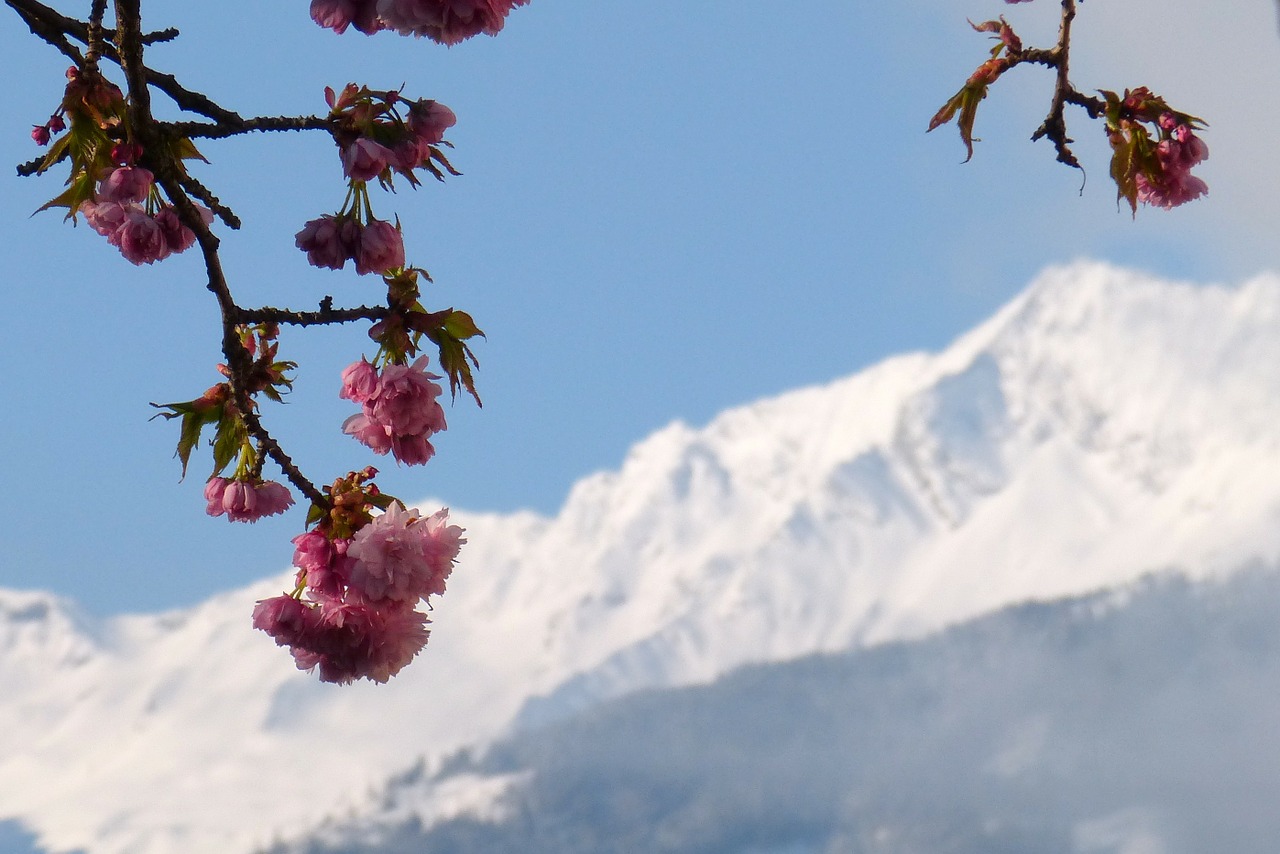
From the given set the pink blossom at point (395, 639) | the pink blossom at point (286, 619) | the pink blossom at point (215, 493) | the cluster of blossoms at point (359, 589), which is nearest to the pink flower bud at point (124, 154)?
the pink blossom at point (215, 493)

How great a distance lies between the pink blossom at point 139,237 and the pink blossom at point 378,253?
422 millimetres

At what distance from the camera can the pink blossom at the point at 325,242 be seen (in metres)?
2.37

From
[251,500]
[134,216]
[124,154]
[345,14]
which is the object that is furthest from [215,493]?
[345,14]

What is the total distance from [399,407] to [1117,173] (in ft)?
5.08

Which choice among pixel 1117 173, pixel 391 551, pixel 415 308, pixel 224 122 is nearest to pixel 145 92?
pixel 224 122

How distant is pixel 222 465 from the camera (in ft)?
8.02

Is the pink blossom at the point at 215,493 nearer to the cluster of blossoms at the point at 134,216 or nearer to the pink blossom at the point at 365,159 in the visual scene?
the cluster of blossoms at the point at 134,216

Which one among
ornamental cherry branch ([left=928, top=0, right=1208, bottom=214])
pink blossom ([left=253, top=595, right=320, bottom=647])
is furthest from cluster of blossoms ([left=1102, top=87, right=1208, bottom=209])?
pink blossom ([left=253, top=595, right=320, bottom=647])

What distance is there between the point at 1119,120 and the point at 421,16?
1557mm

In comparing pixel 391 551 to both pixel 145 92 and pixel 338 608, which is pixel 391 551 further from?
pixel 145 92

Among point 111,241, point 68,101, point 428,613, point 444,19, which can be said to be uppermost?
point 68,101

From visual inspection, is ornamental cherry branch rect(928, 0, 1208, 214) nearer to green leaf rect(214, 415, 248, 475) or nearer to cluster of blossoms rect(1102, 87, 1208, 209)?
cluster of blossoms rect(1102, 87, 1208, 209)

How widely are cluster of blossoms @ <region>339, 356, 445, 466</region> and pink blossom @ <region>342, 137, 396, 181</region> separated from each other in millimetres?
313

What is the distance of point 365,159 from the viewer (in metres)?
2.21
